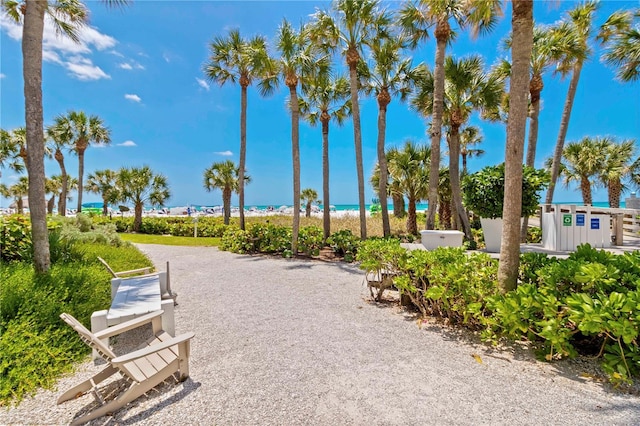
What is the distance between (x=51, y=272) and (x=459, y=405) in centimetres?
586

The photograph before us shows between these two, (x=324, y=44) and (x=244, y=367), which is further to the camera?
(x=324, y=44)

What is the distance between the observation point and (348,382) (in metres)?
2.83

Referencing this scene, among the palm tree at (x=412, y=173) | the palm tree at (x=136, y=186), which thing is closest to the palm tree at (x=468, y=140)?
the palm tree at (x=412, y=173)

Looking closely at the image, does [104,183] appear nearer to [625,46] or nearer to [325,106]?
[325,106]

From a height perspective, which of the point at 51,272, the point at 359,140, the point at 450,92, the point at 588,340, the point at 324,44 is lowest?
the point at 588,340

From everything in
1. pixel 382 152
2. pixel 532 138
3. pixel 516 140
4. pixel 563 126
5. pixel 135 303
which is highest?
pixel 563 126

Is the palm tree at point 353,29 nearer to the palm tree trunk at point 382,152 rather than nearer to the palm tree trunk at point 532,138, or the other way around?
the palm tree trunk at point 382,152

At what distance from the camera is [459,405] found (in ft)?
8.07

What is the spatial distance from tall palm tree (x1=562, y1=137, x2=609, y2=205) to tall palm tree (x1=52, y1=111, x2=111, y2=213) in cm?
3163

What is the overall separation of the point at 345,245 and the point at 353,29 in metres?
7.49

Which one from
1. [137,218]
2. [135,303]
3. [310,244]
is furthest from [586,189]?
[137,218]

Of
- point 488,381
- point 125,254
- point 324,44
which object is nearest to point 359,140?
point 324,44

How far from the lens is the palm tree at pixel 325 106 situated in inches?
464

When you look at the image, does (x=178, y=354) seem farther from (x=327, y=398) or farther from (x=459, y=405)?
(x=459, y=405)
